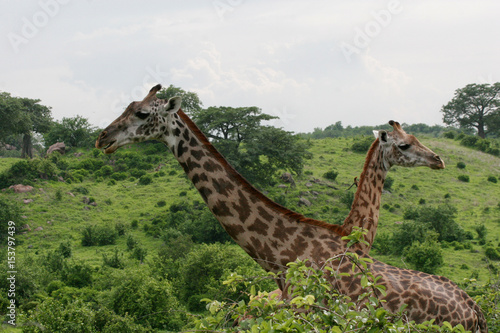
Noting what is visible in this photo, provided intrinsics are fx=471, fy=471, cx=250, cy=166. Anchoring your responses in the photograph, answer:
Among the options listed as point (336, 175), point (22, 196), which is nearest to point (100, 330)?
point (22, 196)

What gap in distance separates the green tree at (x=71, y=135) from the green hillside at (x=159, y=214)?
11.7ft

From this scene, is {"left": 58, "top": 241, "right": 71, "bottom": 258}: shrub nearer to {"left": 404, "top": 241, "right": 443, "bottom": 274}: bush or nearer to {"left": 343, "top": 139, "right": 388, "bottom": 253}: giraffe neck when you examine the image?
{"left": 404, "top": 241, "right": 443, "bottom": 274}: bush

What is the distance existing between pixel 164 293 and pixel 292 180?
2497 cm

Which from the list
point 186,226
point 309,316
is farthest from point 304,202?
point 309,316

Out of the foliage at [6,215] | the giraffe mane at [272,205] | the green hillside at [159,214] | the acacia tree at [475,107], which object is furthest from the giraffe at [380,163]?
the acacia tree at [475,107]

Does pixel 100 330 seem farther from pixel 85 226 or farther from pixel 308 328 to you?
pixel 85 226

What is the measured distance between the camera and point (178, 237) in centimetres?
2880

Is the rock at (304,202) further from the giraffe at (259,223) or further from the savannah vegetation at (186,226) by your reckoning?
the giraffe at (259,223)

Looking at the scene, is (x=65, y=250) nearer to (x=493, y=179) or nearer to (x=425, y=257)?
(x=425, y=257)

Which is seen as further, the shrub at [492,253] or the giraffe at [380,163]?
the shrub at [492,253]

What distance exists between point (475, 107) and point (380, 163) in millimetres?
65154

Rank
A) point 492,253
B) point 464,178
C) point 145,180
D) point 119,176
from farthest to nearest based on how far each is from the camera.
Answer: point 464,178, point 119,176, point 145,180, point 492,253

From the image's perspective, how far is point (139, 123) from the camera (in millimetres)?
5246

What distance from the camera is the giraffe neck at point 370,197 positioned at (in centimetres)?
651
